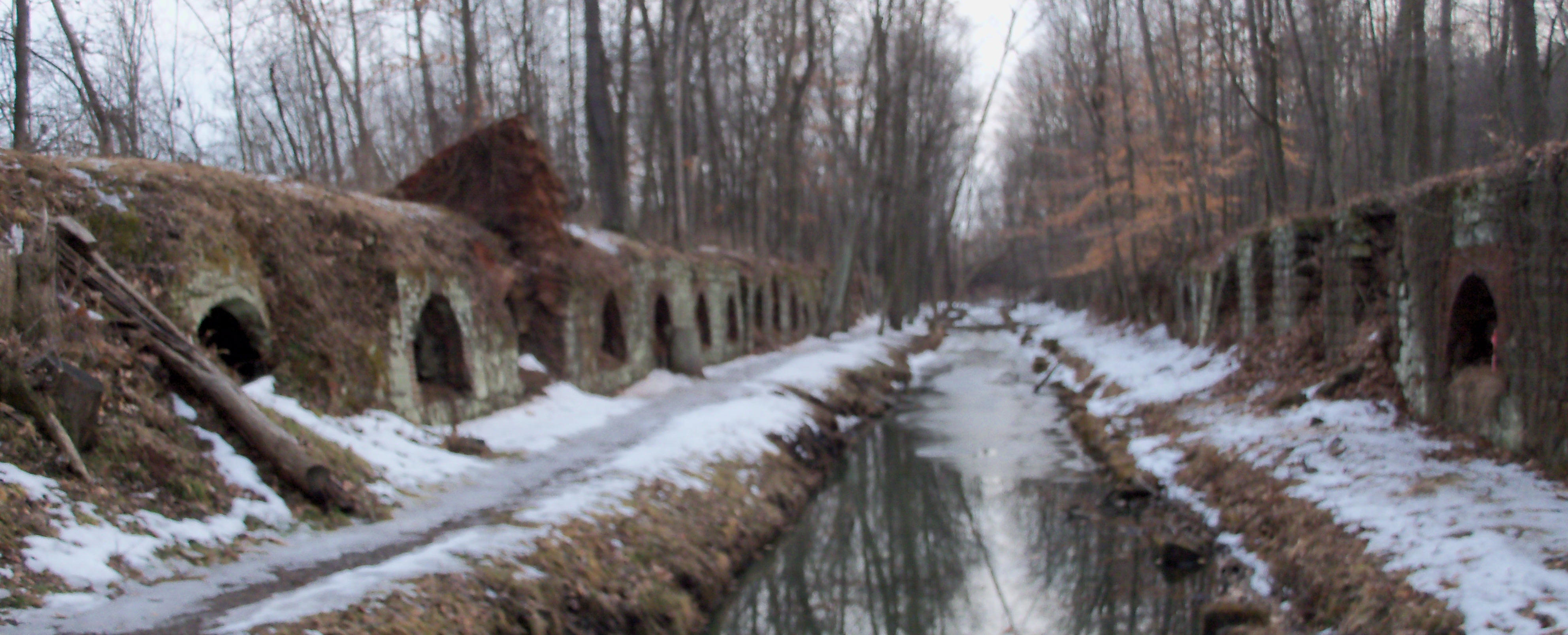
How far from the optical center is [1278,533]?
8320 mm

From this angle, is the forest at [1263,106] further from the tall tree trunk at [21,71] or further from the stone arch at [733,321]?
the tall tree trunk at [21,71]

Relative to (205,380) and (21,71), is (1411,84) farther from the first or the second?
(21,71)

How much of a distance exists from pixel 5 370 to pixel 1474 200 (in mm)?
11230

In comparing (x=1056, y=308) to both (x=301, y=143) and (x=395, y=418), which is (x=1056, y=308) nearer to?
(x=301, y=143)

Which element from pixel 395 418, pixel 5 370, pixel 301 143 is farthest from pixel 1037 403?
pixel 301 143

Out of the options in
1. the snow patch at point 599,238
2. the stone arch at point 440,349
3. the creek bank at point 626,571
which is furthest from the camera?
A: the snow patch at point 599,238

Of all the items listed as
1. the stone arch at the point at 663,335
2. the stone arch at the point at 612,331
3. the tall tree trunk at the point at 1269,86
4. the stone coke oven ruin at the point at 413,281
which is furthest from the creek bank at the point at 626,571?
the tall tree trunk at the point at 1269,86

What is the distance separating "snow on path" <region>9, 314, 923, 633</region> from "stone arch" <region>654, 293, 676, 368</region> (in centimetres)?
158

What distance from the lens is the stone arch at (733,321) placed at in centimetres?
2423

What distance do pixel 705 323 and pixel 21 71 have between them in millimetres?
13795

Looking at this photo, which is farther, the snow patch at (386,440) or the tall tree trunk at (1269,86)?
the tall tree trunk at (1269,86)

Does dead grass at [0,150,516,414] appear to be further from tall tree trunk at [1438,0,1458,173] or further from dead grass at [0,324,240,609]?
tall tree trunk at [1438,0,1458,173]

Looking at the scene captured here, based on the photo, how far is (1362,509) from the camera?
7652 millimetres

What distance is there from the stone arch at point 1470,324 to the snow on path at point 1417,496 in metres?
0.82
